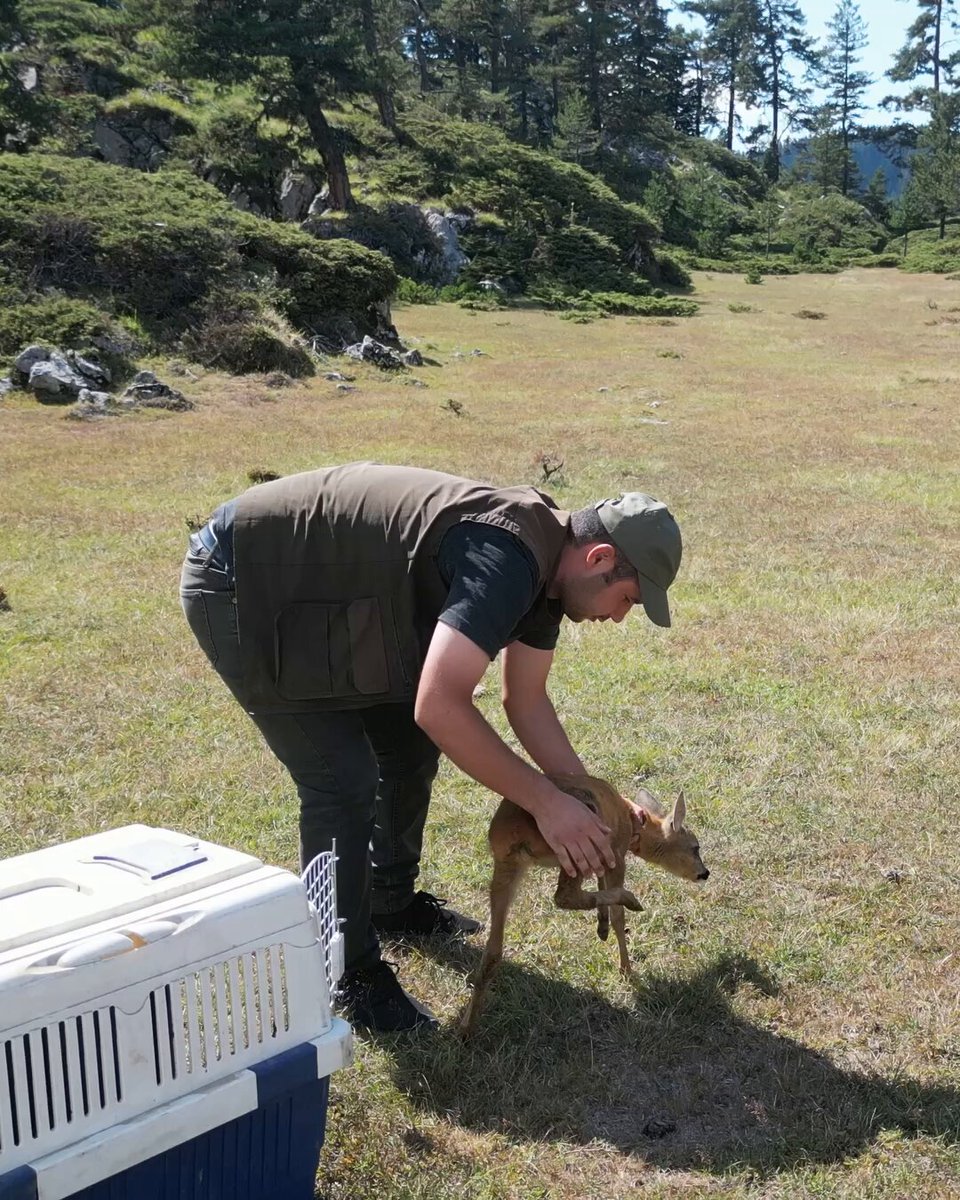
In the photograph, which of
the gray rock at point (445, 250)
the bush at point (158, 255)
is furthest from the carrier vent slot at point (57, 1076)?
the gray rock at point (445, 250)

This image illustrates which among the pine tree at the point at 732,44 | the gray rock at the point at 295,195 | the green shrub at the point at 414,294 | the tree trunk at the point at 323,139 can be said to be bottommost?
the green shrub at the point at 414,294

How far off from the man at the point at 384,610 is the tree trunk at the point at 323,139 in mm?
31101

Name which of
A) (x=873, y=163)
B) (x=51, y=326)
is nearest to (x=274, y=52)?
(x=51, y=326)

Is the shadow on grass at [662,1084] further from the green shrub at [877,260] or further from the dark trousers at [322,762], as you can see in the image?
the green shrub at [877,260]

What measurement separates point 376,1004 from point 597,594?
1.31 m

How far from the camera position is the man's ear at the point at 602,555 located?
2729mm

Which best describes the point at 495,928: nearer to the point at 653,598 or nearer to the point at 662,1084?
the point at 662,1084

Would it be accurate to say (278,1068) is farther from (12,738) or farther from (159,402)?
(159,402)

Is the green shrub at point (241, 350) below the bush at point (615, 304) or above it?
below

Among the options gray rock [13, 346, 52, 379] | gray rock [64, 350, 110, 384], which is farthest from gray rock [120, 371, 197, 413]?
gray rock [13, 346, 52, 379]

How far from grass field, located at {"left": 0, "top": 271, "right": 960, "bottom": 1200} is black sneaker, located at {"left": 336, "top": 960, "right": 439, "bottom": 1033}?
0.19 ft

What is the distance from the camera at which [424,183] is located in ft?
118

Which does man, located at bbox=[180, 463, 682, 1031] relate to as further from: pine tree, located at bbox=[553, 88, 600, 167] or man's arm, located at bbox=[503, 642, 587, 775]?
pine tree, located at bbox=[553, 88, 600, 167]

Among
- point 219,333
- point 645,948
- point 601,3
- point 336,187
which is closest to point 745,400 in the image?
point 219,333
